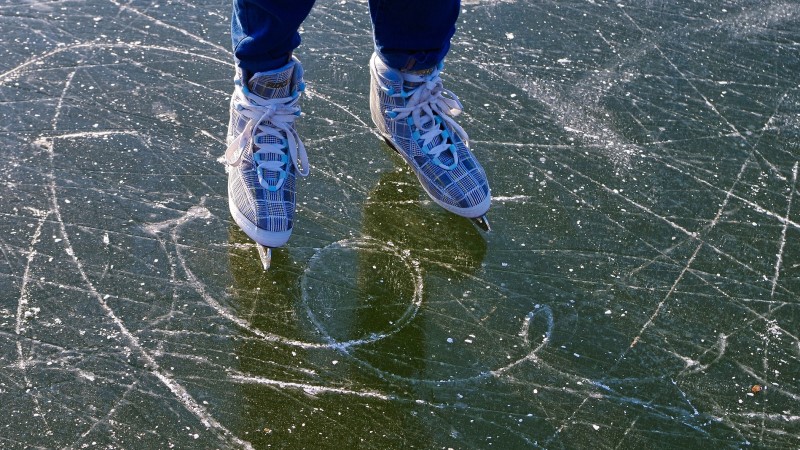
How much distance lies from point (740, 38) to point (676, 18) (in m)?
0.20

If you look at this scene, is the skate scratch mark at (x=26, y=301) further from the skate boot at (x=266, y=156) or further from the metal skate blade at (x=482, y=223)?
the metal skate blade at (x=482, y=223)

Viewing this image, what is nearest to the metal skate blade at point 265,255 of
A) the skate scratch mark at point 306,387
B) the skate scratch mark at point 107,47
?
the skate scratch mark at point 306,387

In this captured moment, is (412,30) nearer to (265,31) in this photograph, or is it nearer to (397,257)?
(265,31)

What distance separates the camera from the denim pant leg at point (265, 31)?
1.69 m

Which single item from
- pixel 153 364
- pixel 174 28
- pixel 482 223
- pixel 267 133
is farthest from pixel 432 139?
pixel 174 28

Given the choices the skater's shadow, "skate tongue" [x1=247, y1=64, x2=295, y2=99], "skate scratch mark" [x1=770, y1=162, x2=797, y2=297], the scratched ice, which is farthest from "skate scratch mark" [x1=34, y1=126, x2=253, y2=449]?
"skate scratch mark" [x1=770, y1=162, x2=797, y2=297]

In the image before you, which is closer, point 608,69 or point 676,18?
point 608,69

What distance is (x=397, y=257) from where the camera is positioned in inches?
75.5

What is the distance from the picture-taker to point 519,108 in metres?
2.43

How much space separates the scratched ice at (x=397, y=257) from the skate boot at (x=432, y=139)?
0.22 feet

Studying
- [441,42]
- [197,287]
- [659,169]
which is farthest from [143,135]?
[659,169]

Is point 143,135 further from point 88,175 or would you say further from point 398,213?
point 398,213

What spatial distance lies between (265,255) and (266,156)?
204 millimetres

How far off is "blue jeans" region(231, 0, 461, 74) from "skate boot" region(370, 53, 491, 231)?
2.2 inches
